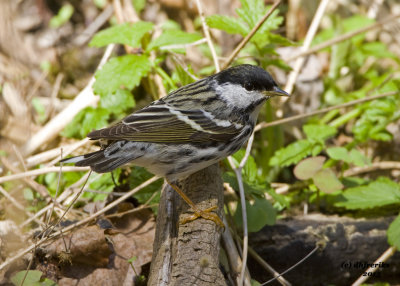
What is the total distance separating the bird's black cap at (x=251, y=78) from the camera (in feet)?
10.5

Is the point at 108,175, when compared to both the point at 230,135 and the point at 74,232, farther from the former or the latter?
the point at 230,135

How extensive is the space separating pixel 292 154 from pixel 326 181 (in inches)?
18.1

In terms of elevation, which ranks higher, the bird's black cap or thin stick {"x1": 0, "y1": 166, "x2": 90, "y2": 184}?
the bird's black cap

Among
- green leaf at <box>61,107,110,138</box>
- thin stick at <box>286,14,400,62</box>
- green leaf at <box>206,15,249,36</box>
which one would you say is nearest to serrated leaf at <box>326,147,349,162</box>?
thin stick at <box>286,14,400,62</box>

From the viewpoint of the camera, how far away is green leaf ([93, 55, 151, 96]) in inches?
144

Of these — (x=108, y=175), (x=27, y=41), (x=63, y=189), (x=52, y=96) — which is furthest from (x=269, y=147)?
(x=27, y=41)

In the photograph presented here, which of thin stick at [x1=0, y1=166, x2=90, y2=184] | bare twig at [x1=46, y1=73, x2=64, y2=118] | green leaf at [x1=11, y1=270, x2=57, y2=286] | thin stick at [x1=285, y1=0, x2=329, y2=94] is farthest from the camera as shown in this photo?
bare twig at [x1=46, y1=73, x2=64, y2=118]

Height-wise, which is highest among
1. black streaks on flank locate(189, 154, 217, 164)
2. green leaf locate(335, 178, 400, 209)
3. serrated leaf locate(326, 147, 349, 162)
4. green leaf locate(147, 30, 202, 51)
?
green leaf locate(147, 30, 202, 51)

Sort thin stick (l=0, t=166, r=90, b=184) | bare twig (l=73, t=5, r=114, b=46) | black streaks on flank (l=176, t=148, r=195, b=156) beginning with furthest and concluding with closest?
bare twig (l=73, t=5, r=114, b=46), thin stick (l=0, t=166, r=90, b=184), black streaks on flank (l=176, t=148, r=195, b=156)

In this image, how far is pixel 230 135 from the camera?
10.3 feet

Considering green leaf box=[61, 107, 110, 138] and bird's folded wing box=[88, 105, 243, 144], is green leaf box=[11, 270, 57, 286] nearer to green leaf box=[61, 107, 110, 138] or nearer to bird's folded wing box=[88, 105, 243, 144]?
bird's folded wing box=[88, 105, 243, 144]

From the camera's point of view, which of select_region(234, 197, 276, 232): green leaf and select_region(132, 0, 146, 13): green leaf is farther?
select_region(132, 0, 146, 13): green leaf

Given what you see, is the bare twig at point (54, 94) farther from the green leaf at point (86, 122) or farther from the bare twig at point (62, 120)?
the green leaf at point (86, 122)

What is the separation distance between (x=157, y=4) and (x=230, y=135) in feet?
11.5
